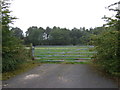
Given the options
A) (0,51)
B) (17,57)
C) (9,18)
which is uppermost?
A: (9,18)

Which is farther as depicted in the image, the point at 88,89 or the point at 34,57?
the point at 34,57

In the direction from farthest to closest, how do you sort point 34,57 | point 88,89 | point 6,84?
point 34,57
point 6,84
point 88,89

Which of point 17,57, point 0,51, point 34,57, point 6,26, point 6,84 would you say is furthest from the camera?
point 34,57

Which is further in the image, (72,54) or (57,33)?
(57,33)

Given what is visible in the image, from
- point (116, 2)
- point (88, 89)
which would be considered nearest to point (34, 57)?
point (88, 89)

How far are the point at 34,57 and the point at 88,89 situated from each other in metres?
5.64

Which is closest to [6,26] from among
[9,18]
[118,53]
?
[9,18]

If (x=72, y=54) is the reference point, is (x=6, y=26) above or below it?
above

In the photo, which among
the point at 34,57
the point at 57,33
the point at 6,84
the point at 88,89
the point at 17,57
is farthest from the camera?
the point at 57,33

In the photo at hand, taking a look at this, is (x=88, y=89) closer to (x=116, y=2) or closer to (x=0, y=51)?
(x=116, y=2)

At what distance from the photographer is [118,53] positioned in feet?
12.4

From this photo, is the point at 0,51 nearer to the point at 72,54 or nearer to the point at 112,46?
the point at 112,46

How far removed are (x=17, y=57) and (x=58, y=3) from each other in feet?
17.7

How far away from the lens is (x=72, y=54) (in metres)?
8.48
